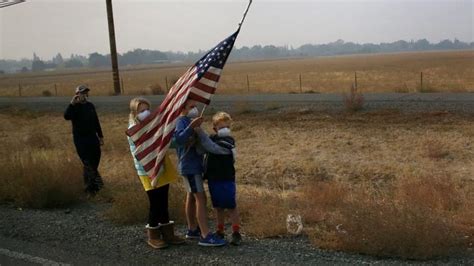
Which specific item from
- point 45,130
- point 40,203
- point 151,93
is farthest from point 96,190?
point 151,93

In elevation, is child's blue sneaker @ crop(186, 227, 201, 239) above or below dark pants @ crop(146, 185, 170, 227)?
below

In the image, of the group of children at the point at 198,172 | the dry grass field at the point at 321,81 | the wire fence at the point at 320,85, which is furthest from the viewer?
the dry grass field at the point at 321,81

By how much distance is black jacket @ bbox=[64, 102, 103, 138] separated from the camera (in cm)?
828

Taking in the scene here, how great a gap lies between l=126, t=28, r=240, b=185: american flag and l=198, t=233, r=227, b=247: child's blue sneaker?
2.56 ft

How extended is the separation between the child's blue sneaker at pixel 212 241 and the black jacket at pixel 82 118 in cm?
370

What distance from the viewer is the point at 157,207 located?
5715 mm

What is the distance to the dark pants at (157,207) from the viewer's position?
567 cm

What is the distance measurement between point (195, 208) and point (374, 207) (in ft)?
6.38

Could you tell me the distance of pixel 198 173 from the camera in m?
5.48

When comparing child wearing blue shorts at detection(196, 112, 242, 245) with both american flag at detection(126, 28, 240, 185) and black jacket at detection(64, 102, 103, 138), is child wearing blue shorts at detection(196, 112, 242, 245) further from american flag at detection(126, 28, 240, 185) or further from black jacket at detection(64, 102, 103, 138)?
black jacket at detection(64, 102, 103, 138)

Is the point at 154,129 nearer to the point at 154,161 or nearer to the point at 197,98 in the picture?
the point at 154,161

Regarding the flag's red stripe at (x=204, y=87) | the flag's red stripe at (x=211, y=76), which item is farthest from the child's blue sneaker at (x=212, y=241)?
the flag's red stripe at (x=211, y=76)

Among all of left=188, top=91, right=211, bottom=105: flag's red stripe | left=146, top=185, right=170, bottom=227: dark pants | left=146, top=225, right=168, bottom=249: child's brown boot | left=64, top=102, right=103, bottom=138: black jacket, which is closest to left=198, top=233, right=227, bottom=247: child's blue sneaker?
left=146, top=225, right=168, bottom=249: child's brown boot

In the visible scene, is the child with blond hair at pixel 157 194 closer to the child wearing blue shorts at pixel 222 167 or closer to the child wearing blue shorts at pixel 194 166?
the child wearing blue shorts at pixel 194 166
